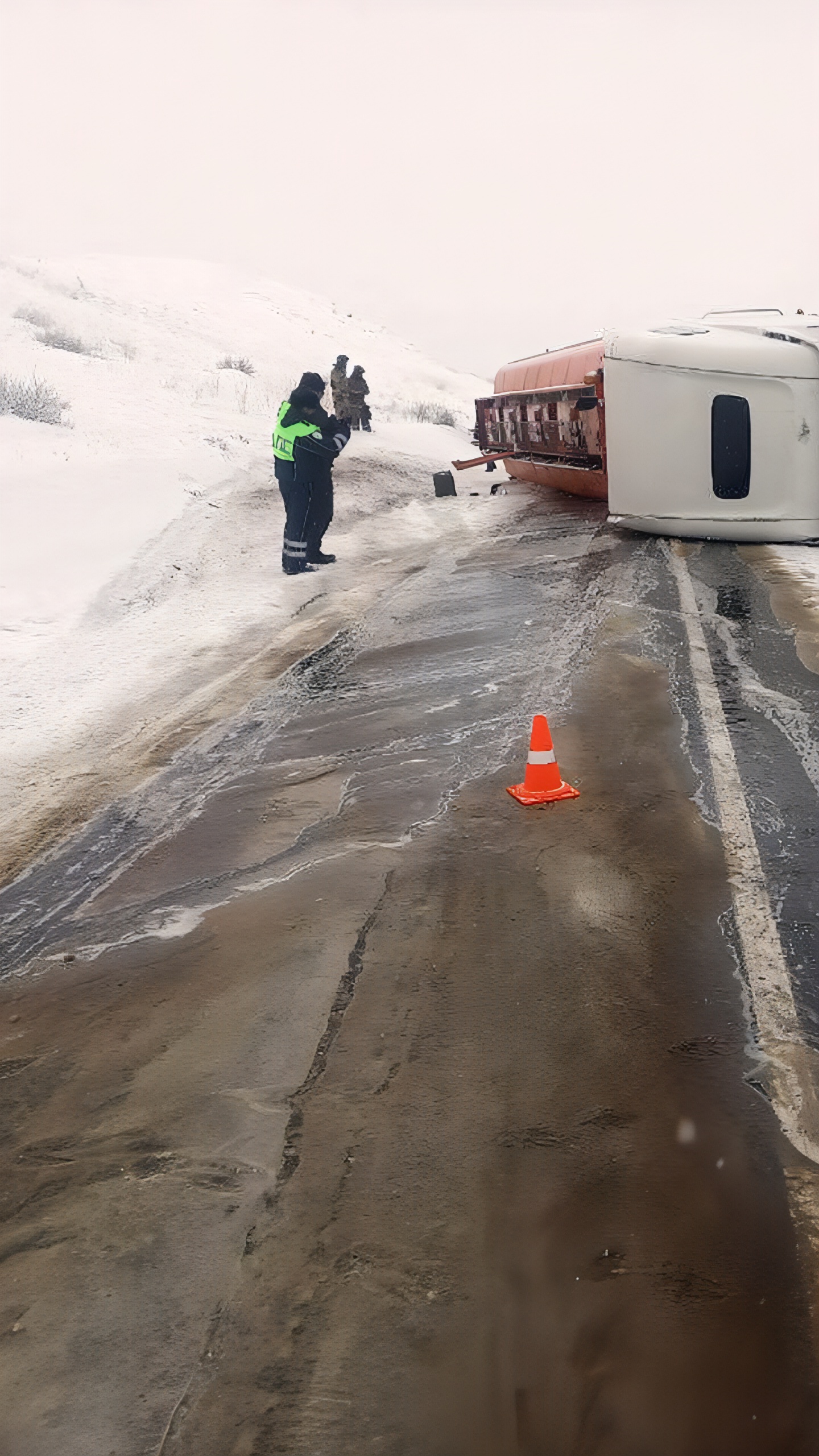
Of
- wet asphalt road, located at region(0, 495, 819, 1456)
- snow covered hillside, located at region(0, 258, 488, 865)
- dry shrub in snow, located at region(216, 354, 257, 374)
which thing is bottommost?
wet asphalt road, located at region(0, 495, 819, 1456)

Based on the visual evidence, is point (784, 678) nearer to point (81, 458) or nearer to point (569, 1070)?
point (569, 1070)

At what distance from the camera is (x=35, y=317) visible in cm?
2931

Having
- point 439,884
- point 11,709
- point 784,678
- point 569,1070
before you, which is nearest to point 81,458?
point 11,709

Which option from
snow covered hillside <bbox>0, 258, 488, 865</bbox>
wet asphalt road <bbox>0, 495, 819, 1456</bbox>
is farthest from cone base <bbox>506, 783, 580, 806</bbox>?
snow covered hillside <bbox>0, 258, 488, 865</bbox>

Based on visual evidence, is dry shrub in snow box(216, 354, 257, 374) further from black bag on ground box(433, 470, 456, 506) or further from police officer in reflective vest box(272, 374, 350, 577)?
police officer in reflective vest box(272, 374, 350, 577)

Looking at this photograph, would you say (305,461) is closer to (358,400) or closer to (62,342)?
(358,400)

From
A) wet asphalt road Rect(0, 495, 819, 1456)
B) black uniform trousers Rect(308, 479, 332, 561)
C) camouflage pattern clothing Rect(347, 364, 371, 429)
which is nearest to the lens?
wet asphalt road Rect(0, 495, 819, 1456)

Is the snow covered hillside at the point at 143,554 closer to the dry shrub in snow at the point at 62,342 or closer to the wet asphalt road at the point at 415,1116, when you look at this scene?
the dry shrub in snow at the point at 62,342

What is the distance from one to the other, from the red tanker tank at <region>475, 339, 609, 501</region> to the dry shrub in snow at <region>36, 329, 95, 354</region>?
9.31 meters

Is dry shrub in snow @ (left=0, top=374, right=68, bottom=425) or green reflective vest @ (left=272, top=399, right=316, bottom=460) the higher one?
dry shrub in snow @ (left=0, top=374, right=68, bottom=425)

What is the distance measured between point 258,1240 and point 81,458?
42.2ft

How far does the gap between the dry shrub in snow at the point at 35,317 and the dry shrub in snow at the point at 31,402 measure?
397 inches

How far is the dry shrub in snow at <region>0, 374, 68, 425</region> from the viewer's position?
16.1 metres

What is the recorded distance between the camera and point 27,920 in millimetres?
4918
